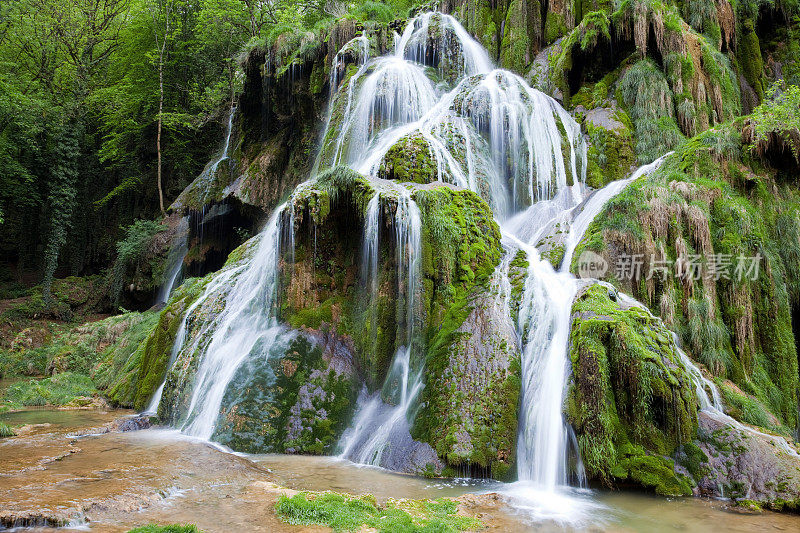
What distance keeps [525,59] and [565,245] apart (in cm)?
1146

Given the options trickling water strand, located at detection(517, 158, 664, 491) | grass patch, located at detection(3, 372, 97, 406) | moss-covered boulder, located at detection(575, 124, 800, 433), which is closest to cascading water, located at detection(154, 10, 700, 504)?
trickling water strand, located at detection(517, 158, 664, 491)

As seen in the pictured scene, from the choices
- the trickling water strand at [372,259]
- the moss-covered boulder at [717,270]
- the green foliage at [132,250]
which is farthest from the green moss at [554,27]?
the green foliage at [132,250]

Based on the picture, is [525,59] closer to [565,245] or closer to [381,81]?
[381,81]

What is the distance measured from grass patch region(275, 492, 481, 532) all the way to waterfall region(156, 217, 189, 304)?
19278 mm

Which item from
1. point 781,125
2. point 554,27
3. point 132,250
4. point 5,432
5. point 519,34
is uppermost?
point 554,27

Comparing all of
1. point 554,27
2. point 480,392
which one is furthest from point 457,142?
point 554,27

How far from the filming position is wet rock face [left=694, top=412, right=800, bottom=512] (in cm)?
555

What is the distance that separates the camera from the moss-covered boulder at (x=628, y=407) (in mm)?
5977

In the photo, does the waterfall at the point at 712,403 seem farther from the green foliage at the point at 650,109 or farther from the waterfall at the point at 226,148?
the waterfall at the point at 226,148

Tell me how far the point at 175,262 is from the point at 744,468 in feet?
72.7

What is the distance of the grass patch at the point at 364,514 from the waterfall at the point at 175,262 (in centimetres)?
1928

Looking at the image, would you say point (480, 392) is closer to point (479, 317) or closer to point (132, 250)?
point (479, 317)

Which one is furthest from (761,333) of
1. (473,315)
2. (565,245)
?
(473,315)

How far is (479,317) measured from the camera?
8.10 meters
